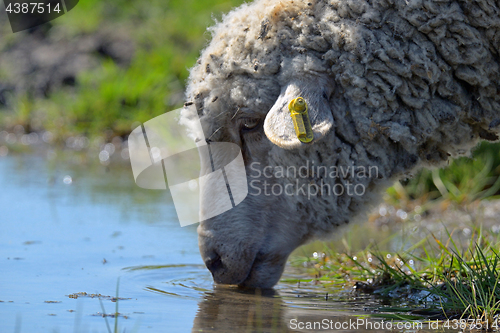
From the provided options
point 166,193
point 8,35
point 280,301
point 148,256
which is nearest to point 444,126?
point 280,301

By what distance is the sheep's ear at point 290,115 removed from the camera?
10.5 ft

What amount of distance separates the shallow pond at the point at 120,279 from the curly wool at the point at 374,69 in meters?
0.81

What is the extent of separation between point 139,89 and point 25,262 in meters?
6.43

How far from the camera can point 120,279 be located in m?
4.00

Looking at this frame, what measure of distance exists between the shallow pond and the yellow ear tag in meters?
0.89

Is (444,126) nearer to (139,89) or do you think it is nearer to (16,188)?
(16,188)

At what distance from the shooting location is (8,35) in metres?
13.0

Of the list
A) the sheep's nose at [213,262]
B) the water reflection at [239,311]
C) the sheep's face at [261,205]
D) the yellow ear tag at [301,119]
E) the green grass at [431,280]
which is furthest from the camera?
the sheep's nose at [213,262]

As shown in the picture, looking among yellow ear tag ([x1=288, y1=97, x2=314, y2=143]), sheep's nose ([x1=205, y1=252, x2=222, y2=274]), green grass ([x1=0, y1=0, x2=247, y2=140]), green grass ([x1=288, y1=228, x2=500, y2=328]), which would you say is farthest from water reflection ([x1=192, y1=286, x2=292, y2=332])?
green grass ([x1=0, y1=0, x2=247, y2=140])

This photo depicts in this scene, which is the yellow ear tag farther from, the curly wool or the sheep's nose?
the sheep's nose

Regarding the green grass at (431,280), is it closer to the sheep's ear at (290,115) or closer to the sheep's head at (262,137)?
the sheep's head at (262,137)

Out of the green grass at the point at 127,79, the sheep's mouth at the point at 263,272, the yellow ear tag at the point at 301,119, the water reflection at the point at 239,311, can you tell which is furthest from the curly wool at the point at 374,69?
the green grass at the point at 127,79

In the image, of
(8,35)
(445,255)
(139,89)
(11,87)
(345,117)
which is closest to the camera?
(345,117)

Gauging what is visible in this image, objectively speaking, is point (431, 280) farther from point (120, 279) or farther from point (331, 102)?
point (120, 279)
